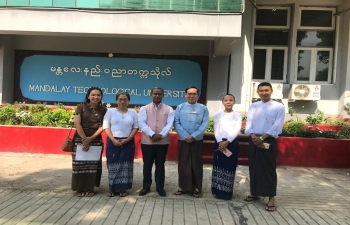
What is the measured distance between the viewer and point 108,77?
37.3ft

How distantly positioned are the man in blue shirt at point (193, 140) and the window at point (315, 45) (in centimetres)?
827

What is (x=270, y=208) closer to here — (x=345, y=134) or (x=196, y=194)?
(x=196, y=194)

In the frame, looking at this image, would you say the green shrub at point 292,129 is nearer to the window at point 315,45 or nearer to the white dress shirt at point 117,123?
the window at point 315,45

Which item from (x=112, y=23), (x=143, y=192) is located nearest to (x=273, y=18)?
(x=112, y=23)

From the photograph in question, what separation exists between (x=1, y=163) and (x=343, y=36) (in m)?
11.6

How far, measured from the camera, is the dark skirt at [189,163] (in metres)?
4.59

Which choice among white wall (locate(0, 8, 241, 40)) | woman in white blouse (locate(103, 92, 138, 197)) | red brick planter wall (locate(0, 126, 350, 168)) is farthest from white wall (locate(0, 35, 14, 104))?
woman in white blouse (locate(103, 92, 138, 197))

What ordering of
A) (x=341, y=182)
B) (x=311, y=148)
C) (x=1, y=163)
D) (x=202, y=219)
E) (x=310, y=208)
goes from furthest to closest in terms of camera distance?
(x=311, y=148) → (x=1, y=163) → (x=341, y=182) → (x=310, y=208) → (x=202, y=219)

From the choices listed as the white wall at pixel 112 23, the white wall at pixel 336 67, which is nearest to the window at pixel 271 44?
the white wall at pixel 336 67

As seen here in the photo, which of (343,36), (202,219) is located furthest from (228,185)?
(343,36)

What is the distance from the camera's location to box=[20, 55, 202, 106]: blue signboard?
11281mm

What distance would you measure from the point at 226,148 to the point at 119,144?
1576 millimetres

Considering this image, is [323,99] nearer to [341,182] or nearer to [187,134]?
[341,182]

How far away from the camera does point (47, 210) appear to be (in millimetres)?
3918
